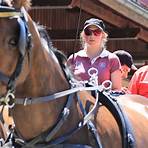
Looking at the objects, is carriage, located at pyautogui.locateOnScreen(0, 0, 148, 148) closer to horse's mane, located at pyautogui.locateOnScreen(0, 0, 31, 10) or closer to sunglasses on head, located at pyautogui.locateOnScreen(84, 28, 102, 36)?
horse's mane, located at pyautogui.locateOnScreen(0, 0, 31, 10)

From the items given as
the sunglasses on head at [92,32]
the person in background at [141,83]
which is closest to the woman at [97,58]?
the sunglasses on head at [92,32]

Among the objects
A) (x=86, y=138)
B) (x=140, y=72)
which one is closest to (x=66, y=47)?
(x=140, y=72)

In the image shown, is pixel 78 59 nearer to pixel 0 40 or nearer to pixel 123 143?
pixel 123 143

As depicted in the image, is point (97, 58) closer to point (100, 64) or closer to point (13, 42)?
point (100, 64)

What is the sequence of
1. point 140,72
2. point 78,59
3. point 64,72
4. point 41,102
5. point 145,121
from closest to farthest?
point 41,102, point 64,72, point 145,121, point 78,59, point 140,72

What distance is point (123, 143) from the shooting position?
3557 mm

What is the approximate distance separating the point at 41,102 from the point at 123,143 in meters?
0.67

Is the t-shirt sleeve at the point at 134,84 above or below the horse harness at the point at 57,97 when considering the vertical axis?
below

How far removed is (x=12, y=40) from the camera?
9.59 ft

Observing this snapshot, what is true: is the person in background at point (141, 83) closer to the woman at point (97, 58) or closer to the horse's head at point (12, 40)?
the woman at point (97, 58)

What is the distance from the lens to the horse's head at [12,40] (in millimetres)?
2891

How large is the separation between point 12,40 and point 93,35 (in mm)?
1678

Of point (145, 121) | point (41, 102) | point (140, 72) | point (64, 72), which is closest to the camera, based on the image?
point (41, 102)

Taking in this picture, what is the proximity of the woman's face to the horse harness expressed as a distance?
2.75ft
